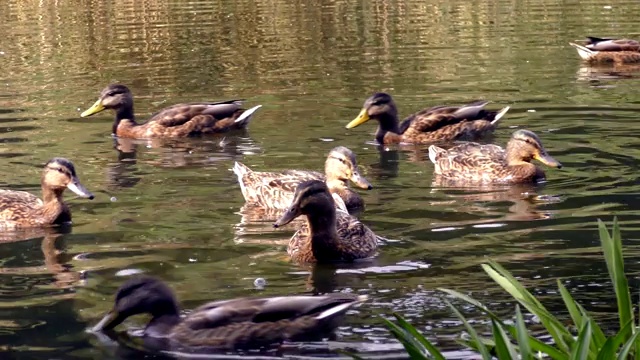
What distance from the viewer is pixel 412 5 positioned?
103 feet

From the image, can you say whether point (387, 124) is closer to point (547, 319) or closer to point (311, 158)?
point (311, 158)

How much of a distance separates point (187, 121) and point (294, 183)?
491 cm

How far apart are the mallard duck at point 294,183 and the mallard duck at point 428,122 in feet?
11.2

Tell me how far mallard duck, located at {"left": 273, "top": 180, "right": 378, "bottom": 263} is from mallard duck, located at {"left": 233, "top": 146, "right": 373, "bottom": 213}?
1.61m

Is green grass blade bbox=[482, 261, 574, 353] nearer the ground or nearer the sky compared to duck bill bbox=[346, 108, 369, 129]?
nearer the sky

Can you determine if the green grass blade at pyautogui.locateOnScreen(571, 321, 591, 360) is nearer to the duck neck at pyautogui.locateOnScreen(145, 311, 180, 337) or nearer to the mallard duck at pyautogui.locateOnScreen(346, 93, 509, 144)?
the duck neck at pyautogui.locateOnScreen(145, 311, 180, 337)

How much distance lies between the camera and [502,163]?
13.2 meters

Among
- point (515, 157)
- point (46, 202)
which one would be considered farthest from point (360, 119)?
point (46, 202)

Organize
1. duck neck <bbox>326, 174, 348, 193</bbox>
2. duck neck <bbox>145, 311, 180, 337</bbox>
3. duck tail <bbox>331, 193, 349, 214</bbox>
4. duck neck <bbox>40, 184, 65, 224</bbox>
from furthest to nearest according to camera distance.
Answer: duck neck <bbox>326, 174, 348, 193</bbox> < duck neck <bbox>40, 184, 65, 224</bbox> < duck tail <bbox>331, 193, 349, 214</bbox> < duck neck <bbox>145, 311, 180, 337</bbox>

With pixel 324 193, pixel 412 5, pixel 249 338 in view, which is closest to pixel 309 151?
pixel 324 193

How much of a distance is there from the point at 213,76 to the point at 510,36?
6405 millimetres

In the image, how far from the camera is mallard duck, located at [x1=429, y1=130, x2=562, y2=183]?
1298 centimetres

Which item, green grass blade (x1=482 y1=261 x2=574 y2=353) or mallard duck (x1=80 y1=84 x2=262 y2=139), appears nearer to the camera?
green grass blade (x1=482 y1=261 x2=574 y2=353)

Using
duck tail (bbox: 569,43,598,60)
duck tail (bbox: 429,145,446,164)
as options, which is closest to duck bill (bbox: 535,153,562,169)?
duck tail (bbox: 429,145,446,164)
